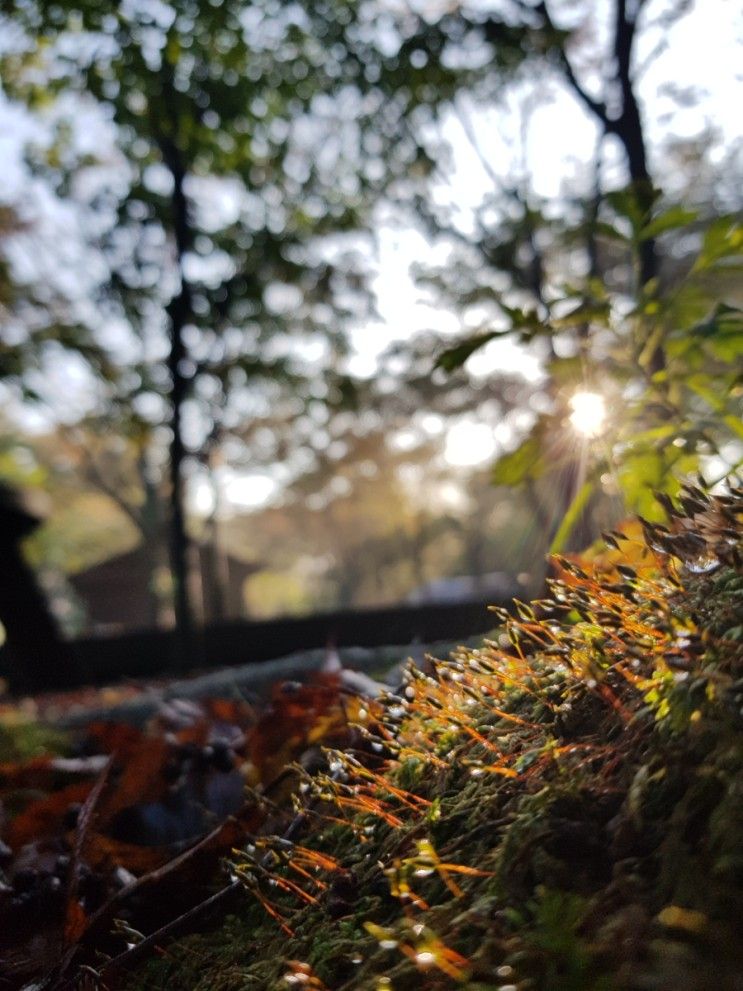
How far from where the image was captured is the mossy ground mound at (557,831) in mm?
776

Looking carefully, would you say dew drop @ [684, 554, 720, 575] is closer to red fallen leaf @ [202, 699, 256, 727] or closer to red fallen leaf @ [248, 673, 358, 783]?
red fallen leaf @ [248, 673, 358, 783]

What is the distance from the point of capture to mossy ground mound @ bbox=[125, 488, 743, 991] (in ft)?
2.55

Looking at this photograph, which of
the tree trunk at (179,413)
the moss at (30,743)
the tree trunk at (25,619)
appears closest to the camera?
the moss at (30,743)

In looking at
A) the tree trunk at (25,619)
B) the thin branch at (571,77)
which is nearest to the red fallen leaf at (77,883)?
the thin branch at (571,77)

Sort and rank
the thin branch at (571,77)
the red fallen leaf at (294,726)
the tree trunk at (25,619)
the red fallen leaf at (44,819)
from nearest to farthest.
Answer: the red fallen leaf at (294,726)
the red fallen leaf at (44,819)
the thin branch at (571,77)
the tree trunk at (25,619)

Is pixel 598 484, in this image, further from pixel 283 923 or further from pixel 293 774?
pixel 283 923

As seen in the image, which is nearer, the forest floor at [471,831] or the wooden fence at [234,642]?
the forest floor at [471,831]

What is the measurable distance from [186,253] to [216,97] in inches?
116

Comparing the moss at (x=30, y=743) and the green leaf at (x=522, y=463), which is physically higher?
the green leaf at (x=522, y=463)

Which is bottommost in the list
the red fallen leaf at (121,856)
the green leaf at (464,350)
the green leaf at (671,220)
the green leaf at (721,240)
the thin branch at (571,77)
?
the red fallen leaf at (121,856)

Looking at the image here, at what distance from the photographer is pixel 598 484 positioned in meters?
2.40

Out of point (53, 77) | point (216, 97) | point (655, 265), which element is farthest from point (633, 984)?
point (53, 77)

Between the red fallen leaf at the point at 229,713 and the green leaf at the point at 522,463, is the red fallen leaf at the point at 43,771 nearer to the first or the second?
the red fallen leaf at the point at 229,713

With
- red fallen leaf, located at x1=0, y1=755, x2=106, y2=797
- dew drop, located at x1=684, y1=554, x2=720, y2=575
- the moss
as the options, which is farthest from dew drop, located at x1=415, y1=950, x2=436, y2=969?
the moss
